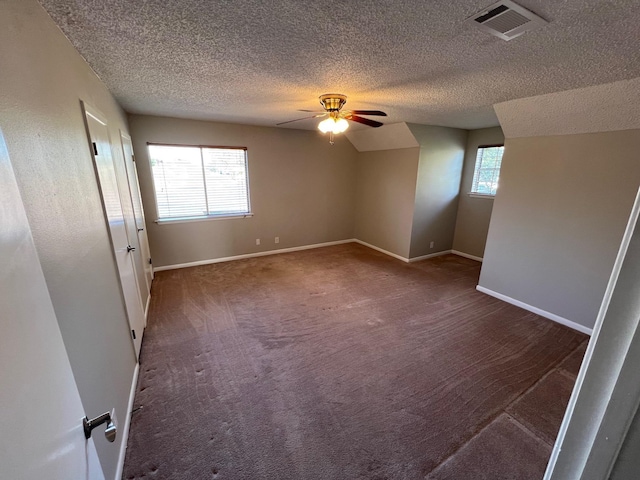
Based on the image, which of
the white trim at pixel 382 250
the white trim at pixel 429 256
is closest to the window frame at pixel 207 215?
the white trim at pixel 382 250

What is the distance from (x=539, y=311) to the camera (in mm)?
3188

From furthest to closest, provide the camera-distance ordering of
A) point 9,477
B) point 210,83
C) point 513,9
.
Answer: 1. point 210,83
2. point 513,9
3. point 9,477

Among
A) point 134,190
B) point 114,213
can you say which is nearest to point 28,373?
point 114,213

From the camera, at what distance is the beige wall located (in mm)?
4641

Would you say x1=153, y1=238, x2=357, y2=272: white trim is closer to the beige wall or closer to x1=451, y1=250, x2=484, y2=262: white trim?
x1=451, y1=250, x2=484, y2=262: white trim

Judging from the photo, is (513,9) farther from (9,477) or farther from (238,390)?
(238,390)

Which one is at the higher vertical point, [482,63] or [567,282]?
[482,63]

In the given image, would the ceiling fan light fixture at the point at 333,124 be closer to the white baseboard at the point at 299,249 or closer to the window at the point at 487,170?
the white baseboard at the point at 299,249

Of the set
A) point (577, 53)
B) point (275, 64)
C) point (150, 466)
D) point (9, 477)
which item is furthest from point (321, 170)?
point (9, 477)

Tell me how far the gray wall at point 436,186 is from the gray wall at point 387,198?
0.14 m

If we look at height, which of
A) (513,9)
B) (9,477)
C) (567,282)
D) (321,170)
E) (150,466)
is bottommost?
(150,466)

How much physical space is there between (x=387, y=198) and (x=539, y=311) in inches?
114

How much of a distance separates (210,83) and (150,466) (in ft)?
8.99

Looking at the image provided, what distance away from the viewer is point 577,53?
161cm
